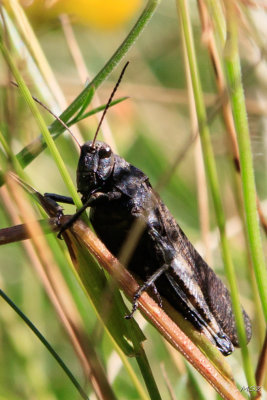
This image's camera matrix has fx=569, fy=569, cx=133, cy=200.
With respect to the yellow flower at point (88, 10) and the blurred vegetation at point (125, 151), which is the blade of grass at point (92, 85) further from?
the yellow flower at point (88, 10)

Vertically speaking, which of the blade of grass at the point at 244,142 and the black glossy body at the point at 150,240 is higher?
the blade of grass at the point at 244,142

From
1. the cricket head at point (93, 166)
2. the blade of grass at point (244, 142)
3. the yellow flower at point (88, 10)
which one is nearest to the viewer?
the blade of grass at point (244, 142)

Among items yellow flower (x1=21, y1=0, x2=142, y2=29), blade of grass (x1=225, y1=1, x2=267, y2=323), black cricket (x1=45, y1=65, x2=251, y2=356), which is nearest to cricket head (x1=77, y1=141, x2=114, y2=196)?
black cricket (x1=45, y1=65, x2=251, y2=356)

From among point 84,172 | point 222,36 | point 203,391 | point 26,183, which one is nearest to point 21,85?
point 26,183

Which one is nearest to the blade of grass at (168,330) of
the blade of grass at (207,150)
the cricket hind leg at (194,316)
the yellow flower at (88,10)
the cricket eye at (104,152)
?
the blade of grass at (207,150)

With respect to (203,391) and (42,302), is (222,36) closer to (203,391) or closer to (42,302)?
(203,391)

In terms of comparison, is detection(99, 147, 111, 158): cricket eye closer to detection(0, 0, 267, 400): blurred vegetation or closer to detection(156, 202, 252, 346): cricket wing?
detection(0, 0, 267, 400): blurred vegetation

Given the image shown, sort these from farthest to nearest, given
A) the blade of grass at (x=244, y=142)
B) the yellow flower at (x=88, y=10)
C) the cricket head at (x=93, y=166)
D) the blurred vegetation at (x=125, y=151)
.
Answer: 1. the yellow flower at (x=88, y=10)
2. the cricket head at (x=93, y=166)
3. the blurred vegetation at (x=125, y=151)
4. the blade of grass at (x=244, y=142)
